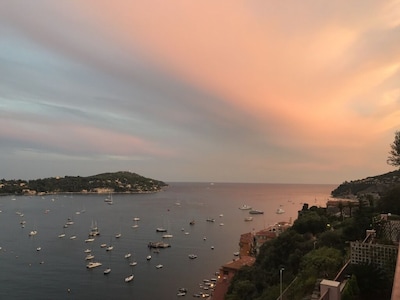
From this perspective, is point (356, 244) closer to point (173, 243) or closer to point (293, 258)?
point (293, 258)

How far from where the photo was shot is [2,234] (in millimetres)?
61562

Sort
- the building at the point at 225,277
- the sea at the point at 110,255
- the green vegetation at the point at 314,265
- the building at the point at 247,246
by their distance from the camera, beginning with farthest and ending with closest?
the building at the point at 247,246 → the sea at the point at 110,255 → the building at the point at 225,277 → the green vegetation at the point at 314,265

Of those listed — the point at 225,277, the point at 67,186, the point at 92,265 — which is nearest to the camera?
the point at 225,277

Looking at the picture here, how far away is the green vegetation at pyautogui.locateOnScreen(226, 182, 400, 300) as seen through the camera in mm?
10788

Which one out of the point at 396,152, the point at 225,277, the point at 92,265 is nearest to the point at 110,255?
the point at 92,265

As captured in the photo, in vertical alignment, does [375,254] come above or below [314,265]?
above

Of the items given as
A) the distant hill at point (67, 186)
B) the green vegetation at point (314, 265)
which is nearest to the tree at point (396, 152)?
the green vegetation at point (314, 265)

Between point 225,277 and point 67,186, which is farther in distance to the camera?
point 67,186

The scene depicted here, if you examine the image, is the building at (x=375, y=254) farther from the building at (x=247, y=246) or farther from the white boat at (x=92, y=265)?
the white boat at (x=92, y=265)

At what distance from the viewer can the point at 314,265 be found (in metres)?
14.9

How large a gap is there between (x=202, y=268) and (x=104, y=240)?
22.2 meters

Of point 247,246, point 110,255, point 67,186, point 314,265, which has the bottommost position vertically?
→ point 110,255

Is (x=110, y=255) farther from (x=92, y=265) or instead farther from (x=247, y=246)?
(x=247, y=246)

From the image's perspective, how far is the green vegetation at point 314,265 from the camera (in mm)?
10788
